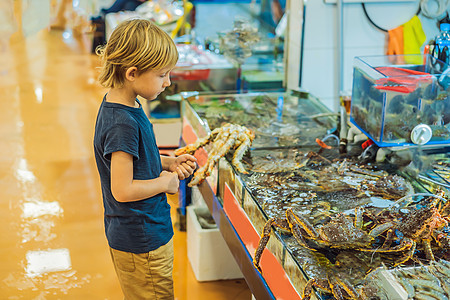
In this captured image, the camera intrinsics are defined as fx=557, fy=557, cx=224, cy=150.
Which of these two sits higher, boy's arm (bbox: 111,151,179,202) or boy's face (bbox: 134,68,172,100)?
boy's face (bbox: 134,68,172,100)

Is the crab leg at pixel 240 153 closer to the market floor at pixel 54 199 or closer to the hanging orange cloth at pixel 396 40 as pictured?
the market floor at pixel 54 199

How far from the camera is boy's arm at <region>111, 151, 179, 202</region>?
1.68m

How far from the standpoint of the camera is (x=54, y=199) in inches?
151

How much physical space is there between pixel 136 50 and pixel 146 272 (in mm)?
759

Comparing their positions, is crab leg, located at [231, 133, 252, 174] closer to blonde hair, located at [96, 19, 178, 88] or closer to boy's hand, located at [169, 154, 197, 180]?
boy's hand, located at [169, 154, 197, 180]

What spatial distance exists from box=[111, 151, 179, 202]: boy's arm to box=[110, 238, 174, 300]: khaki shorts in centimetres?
24

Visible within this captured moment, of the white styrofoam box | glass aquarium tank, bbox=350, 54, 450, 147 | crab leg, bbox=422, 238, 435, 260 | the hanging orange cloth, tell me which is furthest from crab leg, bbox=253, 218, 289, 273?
the hanging orange cloth

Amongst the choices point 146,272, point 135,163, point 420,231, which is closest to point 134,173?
point 135,163

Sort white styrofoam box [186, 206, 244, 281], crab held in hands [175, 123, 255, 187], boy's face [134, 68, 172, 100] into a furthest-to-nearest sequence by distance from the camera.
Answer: white styrofoam box [186, 206, 244, 281]
crab held in hands [175, 123, 255, 187]
boy's face [134, 68, 172, 100]

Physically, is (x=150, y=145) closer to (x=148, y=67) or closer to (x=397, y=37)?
(x=148, y=67)

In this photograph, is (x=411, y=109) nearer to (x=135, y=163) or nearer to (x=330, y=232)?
(x=330, y=232)

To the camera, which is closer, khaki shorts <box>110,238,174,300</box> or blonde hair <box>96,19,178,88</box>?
blonde hair <box>96,19,178,88</box>

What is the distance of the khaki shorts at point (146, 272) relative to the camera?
1.89 metres

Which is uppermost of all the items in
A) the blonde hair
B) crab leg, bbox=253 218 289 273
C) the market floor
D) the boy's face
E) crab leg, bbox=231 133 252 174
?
the blonde hair
